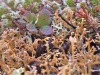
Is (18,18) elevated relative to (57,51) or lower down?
elevated

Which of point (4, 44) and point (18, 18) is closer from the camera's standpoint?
point (4, 44)

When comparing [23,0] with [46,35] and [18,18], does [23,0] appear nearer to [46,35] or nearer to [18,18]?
[18,18]

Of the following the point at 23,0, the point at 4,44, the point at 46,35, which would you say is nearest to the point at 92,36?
the point at 46,35

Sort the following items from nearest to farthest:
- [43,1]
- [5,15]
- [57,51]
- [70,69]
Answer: [70,69] < [57,51] < [5,15] < [43,1]

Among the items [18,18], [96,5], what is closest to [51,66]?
[18,18]

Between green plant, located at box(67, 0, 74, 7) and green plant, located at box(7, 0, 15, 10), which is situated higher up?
green plant, located at box(7, 0, 15, 10)

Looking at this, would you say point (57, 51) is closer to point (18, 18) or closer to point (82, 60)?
point (82, 60)

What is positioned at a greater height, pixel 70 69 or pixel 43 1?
pixel 43 1

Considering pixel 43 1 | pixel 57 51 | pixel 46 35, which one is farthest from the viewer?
pixel 43 1

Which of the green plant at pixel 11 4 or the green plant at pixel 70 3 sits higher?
the green plant at pixel 11 4
